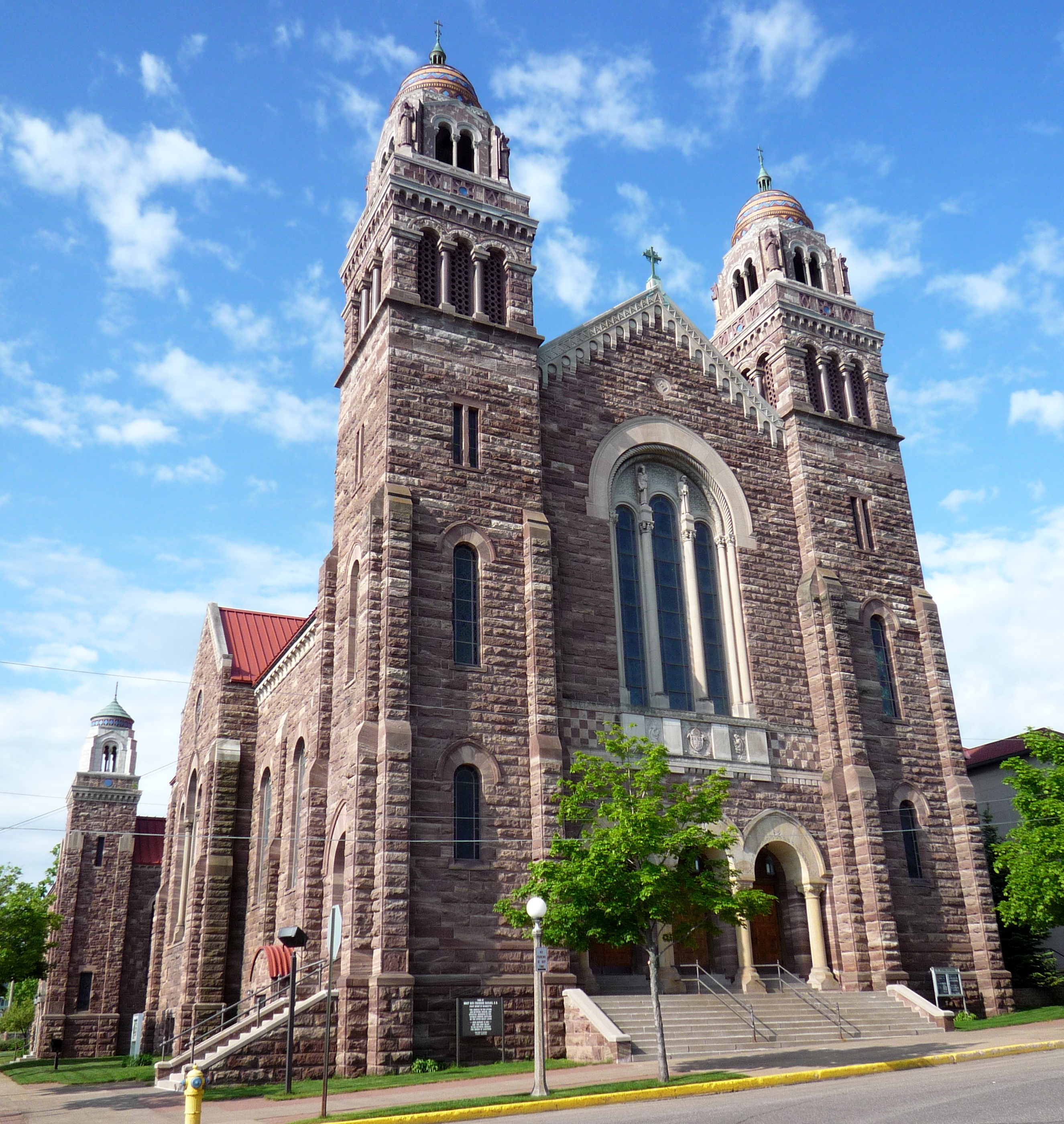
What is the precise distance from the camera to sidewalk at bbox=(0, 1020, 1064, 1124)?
50.7 ft

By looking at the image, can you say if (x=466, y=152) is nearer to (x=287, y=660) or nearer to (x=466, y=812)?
(x=287, y=660)

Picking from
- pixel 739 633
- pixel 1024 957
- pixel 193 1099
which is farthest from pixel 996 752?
pixel 193 1099

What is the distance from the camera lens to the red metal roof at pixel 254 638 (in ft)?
119

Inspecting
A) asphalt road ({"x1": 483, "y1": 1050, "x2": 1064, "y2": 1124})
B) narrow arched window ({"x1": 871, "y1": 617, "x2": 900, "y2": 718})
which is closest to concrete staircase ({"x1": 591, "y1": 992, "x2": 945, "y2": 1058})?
asphalt road ({"x1": 483, "y1": 1050, "x2": 1064, "y2": 1124})

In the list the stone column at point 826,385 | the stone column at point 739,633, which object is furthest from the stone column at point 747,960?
the stone column at point 826,385

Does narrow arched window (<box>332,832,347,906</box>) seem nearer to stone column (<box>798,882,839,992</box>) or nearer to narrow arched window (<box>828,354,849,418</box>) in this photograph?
stone column (<box>798,882,839,992</box>)

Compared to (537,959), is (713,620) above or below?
above

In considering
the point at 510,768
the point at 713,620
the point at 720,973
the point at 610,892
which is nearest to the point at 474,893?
the point at 510,768

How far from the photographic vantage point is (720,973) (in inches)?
978

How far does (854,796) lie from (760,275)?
674 inches

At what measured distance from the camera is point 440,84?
30.2 meters

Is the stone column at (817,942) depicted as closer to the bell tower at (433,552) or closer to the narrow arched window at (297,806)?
the bell tower at (433,552)

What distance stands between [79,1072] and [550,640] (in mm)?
18525

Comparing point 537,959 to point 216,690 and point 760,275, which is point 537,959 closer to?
point 216,690
